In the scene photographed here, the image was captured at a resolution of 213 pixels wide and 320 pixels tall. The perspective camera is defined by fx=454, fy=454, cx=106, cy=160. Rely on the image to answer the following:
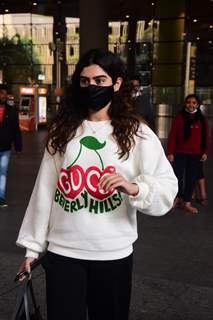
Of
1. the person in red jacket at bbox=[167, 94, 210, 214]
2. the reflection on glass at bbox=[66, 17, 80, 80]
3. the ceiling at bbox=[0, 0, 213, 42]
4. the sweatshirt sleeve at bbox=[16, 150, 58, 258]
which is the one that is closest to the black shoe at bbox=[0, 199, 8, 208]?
the person in red jacket at bbox=[167, 94, 210, 214]

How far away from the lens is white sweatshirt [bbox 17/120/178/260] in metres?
1.98

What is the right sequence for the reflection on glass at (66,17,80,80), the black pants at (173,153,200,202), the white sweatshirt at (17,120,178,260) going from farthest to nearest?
the reflection on glass at (66,17,80,80)
the black pants at (173,153,200,202)
the white sweatshirt at (17,120,178,260)

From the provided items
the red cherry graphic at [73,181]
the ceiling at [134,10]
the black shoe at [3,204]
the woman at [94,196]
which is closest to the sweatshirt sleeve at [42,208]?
the woman at [94,196]

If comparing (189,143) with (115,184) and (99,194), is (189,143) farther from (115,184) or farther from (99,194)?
(115,184)

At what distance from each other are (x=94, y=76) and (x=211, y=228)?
439 cm

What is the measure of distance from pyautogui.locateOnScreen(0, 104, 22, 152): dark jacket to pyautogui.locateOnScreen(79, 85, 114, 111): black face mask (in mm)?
5319

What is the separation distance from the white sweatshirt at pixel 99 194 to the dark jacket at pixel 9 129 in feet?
17.5

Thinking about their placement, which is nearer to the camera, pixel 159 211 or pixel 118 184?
pixel 118 184

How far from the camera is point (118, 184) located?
1769 millimetres

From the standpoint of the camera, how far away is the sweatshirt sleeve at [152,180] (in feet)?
6.25

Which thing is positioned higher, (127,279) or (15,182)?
(127,279)

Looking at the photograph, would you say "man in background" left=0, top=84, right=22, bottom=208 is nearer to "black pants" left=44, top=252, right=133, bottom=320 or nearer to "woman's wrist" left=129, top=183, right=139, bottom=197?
"black pants" left=44, top=252, right=133, bottom=320

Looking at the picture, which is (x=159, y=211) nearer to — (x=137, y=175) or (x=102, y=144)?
(x=137, y=175)

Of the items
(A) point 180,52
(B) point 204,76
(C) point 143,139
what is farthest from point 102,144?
(B) point 204,76
